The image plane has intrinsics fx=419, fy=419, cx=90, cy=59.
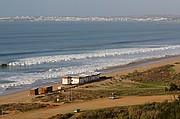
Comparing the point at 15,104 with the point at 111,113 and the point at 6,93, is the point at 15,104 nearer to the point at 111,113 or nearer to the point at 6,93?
the point at 6,93

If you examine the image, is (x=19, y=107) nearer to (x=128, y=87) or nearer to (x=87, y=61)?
(x=128, y=87)

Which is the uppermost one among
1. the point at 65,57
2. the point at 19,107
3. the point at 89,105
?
the point at 65,57

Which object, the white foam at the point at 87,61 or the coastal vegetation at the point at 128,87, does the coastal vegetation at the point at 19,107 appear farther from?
the white foam at the point at 87,61

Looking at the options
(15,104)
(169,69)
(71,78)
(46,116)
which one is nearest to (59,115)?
(46,116)

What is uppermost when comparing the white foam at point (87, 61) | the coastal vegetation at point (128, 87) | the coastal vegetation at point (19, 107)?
the white foam at point (87, 61)

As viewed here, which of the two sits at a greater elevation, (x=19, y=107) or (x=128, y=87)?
(x=128, y=87)

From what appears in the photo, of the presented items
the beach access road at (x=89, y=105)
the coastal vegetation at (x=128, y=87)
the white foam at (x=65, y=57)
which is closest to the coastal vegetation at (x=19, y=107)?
the beach access road at (x=89, y=105)

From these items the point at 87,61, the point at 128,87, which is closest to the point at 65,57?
the point at 87,61

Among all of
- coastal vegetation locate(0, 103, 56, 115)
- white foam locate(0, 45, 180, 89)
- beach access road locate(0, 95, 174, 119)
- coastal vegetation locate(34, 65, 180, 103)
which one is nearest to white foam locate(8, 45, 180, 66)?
white foam locate(0, 45, 180, 89)

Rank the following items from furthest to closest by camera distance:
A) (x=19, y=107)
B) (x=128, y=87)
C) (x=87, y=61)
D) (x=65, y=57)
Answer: (x=65, y=57), (x=87, y=61), (x=128, y=87), (x=19, y=107)
